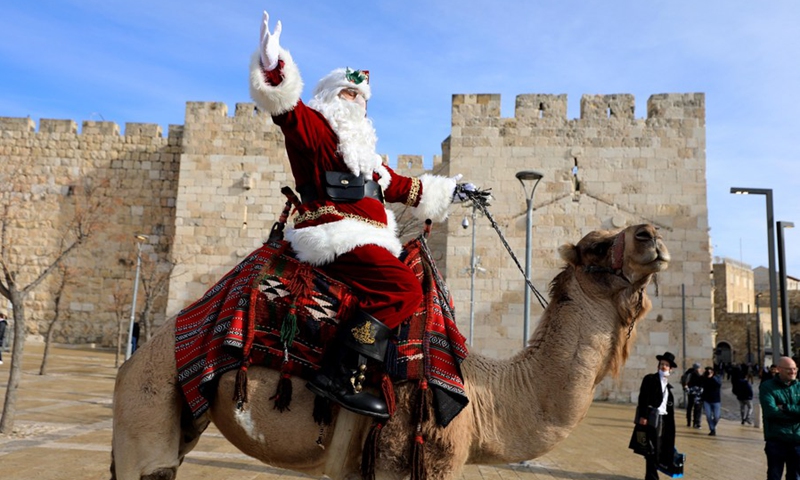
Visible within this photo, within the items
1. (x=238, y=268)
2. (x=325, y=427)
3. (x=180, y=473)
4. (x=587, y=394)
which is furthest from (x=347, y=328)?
(x=180, y=473)

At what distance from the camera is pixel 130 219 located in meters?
27.7

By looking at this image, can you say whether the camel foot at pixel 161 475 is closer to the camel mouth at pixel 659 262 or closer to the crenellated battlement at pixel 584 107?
the camel mouth at pixel 659 262

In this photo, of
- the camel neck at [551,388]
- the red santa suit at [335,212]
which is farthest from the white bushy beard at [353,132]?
the camel neck at [551,388]

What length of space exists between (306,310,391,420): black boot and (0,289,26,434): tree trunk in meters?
7.83

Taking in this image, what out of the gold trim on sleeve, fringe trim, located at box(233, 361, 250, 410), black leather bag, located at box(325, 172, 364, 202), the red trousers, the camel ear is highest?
the gold trim on sleeve

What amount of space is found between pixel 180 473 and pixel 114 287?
2230 cm

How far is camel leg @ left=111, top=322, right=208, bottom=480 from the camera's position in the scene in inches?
126

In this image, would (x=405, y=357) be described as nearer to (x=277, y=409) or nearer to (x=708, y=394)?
(x=277, y=409)

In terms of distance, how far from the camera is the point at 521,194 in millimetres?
21297

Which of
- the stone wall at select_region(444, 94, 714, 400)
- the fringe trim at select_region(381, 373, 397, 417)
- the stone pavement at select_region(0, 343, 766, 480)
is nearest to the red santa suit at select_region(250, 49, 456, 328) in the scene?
the fringe trim at select_region(381, 373, 397, 417)

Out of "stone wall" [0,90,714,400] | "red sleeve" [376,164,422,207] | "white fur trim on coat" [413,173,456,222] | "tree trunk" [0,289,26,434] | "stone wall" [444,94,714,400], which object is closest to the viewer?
"red sleeve" [376,164,422,207]

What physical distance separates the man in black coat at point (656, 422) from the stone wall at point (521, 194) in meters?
9.82

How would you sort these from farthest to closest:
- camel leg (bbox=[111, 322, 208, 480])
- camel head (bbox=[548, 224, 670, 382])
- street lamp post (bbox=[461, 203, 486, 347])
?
street lamp post (bbox=[461, 203, 486, 347]) < camel leg (bbox=[111, 322, 208, 480]) < camel head (bbox=[548, 224, 670, 382])

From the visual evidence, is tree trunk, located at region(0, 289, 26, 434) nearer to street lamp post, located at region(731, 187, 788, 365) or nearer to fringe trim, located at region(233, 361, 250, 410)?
fringe trim, located at region(233, 361, 250, 410)
